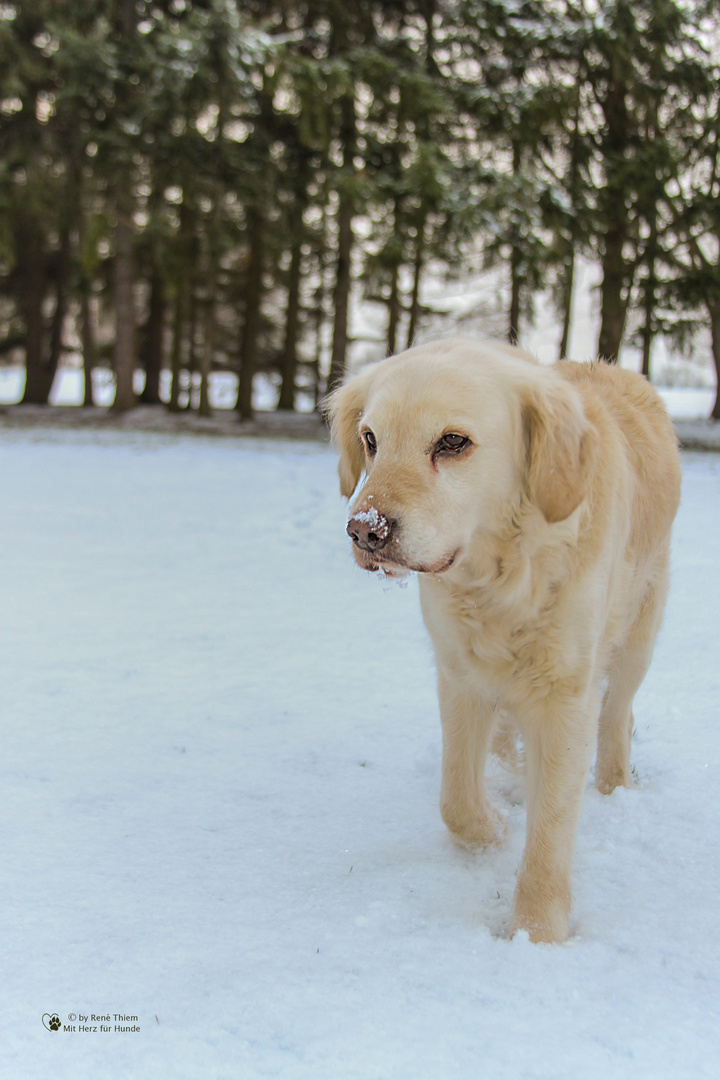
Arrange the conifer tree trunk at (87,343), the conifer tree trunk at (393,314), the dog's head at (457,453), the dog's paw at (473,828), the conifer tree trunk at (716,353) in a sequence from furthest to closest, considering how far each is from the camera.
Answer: the conifer tree trunk at (87,343)
the conifer tree trunk at (716,353)
the conifer tree trunk at (393,314)
the dog's paw at (473,828)
the dog's head at (457,453)

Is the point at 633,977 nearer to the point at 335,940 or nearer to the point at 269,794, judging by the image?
the point at 335,940

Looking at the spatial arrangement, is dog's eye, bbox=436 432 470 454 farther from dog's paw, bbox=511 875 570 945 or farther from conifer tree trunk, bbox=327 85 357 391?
conifer tree trunk, bbox=327 85 357 391

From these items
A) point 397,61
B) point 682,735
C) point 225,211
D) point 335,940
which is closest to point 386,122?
point 397,61

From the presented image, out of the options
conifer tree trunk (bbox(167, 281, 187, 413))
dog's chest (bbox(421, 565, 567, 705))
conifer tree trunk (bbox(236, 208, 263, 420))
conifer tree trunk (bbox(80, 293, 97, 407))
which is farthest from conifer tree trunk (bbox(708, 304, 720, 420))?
dog's chest (bbox(421, 565, 567, 705))

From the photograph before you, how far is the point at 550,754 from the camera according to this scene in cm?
229

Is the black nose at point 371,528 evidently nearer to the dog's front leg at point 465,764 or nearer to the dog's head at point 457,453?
the dog's head at point 457,453

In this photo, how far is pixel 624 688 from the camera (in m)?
3.11

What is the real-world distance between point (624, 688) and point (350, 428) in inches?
58.1

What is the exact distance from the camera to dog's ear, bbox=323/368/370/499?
256 centimetres

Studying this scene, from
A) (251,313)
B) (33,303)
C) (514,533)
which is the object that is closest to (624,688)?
(514,533)

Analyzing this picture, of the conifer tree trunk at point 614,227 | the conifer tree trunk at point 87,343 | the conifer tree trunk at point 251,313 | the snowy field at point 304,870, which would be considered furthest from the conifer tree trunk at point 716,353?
the snowy field at point 304,870

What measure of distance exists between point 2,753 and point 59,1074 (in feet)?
5.77

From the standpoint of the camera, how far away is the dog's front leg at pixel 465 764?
105 inches

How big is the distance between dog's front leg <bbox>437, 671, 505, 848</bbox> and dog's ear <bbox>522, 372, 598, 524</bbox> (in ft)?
2.48
